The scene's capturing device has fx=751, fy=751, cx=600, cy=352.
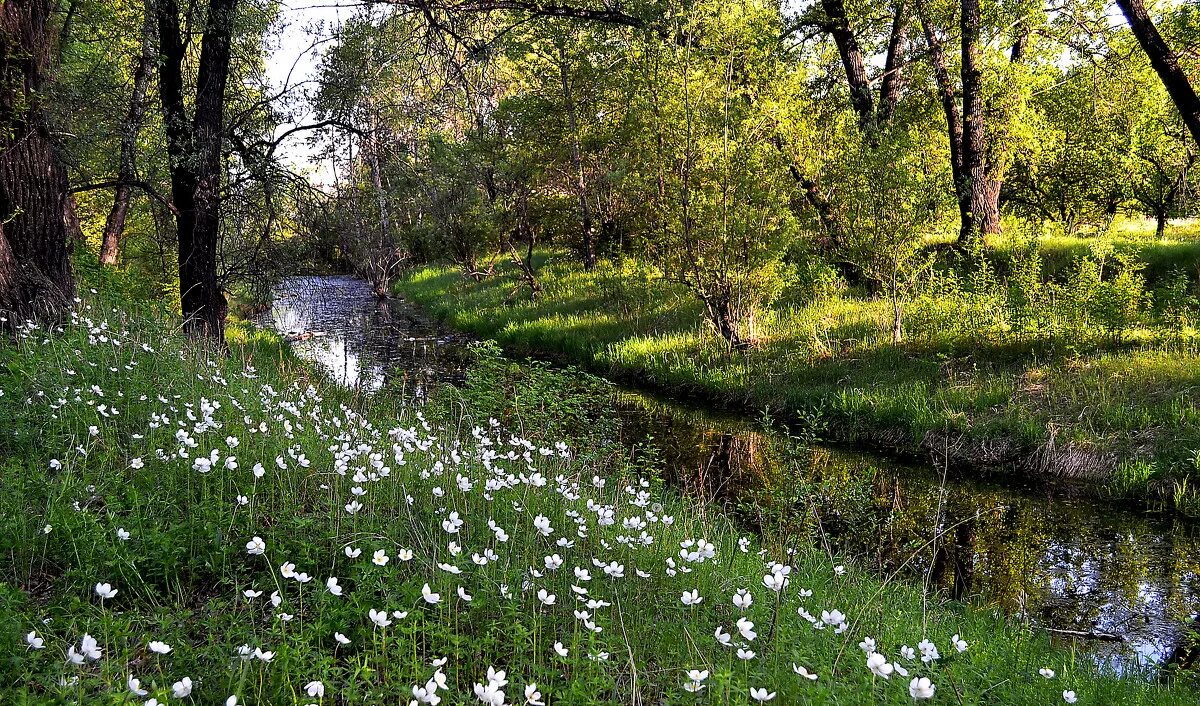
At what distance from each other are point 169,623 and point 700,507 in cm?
403

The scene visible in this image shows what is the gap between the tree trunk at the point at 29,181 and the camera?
756 centimetres

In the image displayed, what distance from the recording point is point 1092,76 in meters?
17.4

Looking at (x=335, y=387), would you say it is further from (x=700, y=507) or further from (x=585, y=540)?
(x=585, y=540)

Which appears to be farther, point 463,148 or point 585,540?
point 463,148

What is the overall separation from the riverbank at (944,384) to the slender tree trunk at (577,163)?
425cm

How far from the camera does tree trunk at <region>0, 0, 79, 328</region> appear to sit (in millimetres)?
7559

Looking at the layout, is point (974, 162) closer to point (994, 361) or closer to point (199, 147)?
point (994, 361)

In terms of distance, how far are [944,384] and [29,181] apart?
1132cm

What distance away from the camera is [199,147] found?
9.70 m

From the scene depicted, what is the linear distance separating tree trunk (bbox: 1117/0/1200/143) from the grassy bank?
733cm

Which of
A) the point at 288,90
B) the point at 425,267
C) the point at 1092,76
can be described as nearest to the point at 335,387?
the point at 288,90

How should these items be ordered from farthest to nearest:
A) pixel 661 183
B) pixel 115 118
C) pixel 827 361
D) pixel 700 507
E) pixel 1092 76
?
pixel 1092 76 → pixel 661 183 → pixel 827 361 → pixel 115 118 → pixel 700 507

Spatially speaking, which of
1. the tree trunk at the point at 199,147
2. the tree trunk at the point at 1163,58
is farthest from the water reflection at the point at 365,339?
the tree trunk at the point at 1163,58

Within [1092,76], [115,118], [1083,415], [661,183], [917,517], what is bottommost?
[917,517]
